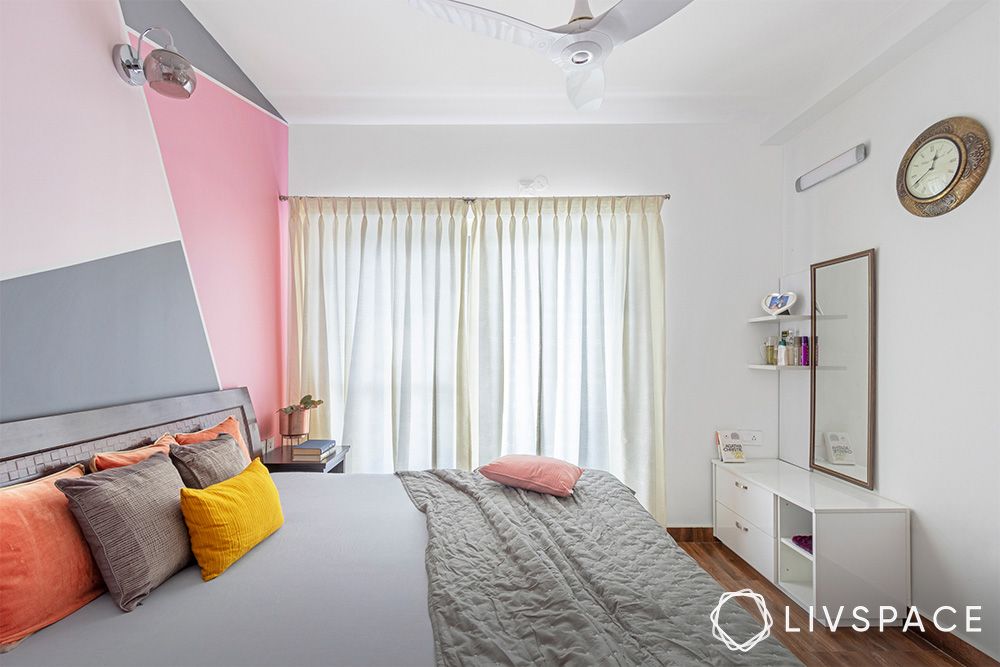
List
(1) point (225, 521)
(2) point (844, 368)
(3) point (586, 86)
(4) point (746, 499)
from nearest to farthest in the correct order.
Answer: (1) point (225, 521)
(3) point (586, 86)
(2) point (844, 368)
(4) point (746, 499)

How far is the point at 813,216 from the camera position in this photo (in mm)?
3027

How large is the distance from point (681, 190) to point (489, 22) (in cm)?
222

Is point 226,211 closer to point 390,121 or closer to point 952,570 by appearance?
point 390,121

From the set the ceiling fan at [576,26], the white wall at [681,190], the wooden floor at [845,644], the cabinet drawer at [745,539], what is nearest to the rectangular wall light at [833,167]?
the white wall at [681,190]

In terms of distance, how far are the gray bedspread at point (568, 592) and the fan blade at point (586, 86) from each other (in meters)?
1.67

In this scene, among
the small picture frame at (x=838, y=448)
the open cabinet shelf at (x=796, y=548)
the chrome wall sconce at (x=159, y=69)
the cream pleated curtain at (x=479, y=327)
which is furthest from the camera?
the cream pleated curtain at (x=479, y=327)

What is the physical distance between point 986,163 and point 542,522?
226 cm

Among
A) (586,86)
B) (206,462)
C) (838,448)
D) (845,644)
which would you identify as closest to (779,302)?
(838,448)

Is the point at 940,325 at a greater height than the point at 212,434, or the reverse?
the point at 940,325

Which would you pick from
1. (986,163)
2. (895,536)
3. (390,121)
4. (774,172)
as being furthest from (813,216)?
(390,121)

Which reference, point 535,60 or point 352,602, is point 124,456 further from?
point 535,60

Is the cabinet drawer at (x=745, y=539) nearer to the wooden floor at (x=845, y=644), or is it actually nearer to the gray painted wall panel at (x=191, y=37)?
the wooden floor at (x=845, y=644)

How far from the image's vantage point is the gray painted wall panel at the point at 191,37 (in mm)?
2035

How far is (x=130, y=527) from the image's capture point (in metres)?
1.31
